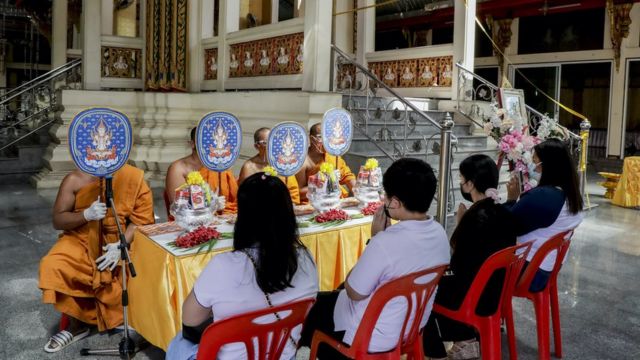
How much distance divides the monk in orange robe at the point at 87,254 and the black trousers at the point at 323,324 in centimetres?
118

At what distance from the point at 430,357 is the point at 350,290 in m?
0.73

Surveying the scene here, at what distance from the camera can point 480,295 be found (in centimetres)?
214

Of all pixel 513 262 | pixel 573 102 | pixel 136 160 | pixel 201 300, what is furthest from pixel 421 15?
pixel 201 300

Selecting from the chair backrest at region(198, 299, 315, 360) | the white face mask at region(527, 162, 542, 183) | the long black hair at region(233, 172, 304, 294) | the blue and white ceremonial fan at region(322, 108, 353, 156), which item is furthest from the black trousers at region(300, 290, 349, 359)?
the blue and white ceremonial fan at region(322, 108, 353, 156)

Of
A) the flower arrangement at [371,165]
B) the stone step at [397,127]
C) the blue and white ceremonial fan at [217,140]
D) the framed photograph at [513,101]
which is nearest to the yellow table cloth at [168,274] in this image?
the flower arrangement at [371,165]

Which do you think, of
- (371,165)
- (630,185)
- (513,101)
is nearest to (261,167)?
(371,165)

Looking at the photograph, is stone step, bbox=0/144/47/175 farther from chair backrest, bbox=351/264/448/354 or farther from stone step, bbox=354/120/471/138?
chair backrest, bbox=351/264/448/354

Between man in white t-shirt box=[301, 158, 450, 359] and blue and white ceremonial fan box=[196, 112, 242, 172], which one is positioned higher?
blue and white ceremonial fan box=[196, 112, 242, 172]

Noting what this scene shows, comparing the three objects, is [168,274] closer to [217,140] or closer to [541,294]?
[217,140]

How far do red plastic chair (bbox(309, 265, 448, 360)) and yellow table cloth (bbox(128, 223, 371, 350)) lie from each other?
68cm

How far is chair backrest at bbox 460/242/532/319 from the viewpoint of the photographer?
6.80 feet

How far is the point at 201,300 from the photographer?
1.54 metres

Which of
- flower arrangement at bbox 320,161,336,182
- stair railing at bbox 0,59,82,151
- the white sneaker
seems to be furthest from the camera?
stair railing at bbox 0,59,82,151

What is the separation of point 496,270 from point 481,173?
0.45m
